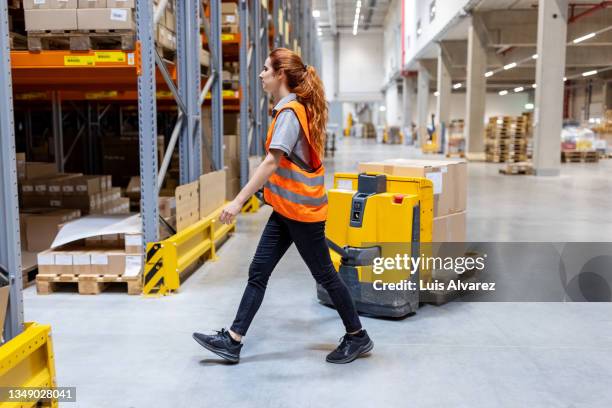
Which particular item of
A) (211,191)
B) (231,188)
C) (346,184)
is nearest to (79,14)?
(211,191)

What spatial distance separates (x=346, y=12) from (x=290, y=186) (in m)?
43.3

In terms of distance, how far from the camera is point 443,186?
464 centimetres

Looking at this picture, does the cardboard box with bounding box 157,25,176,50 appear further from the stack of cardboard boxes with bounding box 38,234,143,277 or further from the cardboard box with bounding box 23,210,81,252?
the cardboard box with bounding box 23,210,81,252

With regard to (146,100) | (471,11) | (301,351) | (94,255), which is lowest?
(301,351)

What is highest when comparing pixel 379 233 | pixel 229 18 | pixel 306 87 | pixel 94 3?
pixel 229 18

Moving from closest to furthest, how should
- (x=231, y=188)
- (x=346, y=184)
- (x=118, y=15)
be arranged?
(x=346, y=184) < (x=118, y=15) < (x=231, y=188)

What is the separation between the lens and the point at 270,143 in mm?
3086

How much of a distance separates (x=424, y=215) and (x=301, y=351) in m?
1.38

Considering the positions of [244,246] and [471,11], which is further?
[471,11]

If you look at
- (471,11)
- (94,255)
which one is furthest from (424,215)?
(471,11)

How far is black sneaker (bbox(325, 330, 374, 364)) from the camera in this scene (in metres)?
3.42

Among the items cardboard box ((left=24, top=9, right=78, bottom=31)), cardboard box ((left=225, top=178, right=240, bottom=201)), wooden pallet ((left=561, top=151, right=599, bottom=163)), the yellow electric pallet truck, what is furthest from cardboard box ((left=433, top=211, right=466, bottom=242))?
wooden pallet ((left=561, top=151, right=599, bottom=163))

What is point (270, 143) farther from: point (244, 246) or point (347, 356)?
point (244, 246)

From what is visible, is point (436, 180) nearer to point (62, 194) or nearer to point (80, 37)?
point (80, 37)
